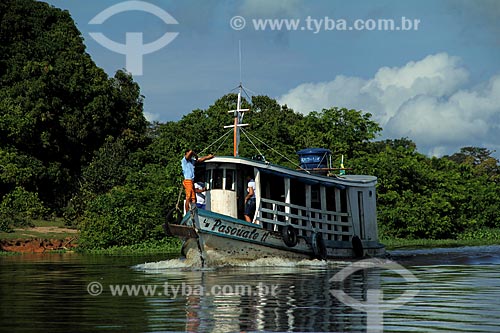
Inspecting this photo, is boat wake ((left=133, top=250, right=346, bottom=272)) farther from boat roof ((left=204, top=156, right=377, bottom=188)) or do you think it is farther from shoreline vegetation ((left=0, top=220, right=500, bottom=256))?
shoreline vegetation ((left=0, top=220, right=500, bottom=256))

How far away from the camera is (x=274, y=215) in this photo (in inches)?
914

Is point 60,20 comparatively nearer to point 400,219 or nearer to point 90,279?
point 400,219

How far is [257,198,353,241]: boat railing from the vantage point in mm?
23078

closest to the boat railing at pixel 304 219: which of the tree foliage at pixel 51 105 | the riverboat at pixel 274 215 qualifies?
the riverboat at pixel 274 215

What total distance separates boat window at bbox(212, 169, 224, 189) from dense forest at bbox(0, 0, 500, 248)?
15.0m

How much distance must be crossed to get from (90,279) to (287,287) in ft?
17.5

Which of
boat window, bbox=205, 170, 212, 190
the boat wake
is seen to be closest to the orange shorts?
boat window, bbox=205, 170, 212, 190

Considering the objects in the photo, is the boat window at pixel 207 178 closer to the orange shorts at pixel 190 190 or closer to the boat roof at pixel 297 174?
the boat roof at pixel 297 174

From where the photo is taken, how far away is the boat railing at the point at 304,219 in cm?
2308

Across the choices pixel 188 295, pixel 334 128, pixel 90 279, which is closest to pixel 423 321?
pixel 188 295

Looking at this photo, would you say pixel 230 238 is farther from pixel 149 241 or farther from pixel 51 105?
pixel 51 105

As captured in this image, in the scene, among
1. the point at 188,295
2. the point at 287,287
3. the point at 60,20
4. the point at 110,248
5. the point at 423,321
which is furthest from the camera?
the point at 60,20

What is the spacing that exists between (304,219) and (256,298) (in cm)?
1027

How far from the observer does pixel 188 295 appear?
1438 cm
